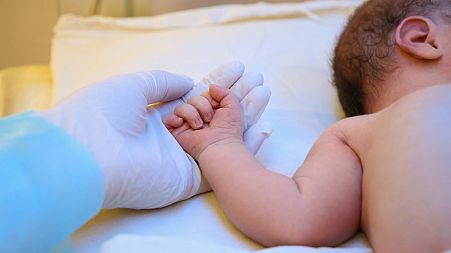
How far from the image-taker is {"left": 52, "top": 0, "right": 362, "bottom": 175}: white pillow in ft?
2.86

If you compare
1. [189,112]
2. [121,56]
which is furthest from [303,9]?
[189,112]

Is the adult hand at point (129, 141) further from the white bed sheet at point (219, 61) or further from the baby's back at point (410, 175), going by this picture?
the baby's back at point (410, 175)

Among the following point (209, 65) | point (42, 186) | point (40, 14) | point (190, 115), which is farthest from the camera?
point (40, 14)

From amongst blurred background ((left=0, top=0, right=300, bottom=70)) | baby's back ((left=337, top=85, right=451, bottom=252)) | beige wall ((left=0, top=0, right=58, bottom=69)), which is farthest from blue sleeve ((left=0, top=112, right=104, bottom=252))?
beige wall ((left=0, top=0, right=58, bottom=69))

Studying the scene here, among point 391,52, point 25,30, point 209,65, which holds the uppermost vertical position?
point 391,52

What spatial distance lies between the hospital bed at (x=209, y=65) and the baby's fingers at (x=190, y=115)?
90 mm

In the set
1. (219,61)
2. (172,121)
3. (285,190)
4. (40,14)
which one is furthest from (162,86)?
(40,14)

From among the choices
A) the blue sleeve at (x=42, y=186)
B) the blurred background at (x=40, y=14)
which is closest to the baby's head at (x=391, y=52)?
the blue sleeve at (x=42, y=186)

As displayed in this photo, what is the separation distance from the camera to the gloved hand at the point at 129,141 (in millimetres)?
549

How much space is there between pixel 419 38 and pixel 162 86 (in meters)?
0.35

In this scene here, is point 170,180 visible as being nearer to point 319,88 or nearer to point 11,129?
point 11,129

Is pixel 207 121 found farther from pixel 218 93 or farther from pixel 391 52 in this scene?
Result: pixel 391 52

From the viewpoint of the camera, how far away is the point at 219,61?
0.97 m

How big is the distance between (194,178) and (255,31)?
0.53 m
